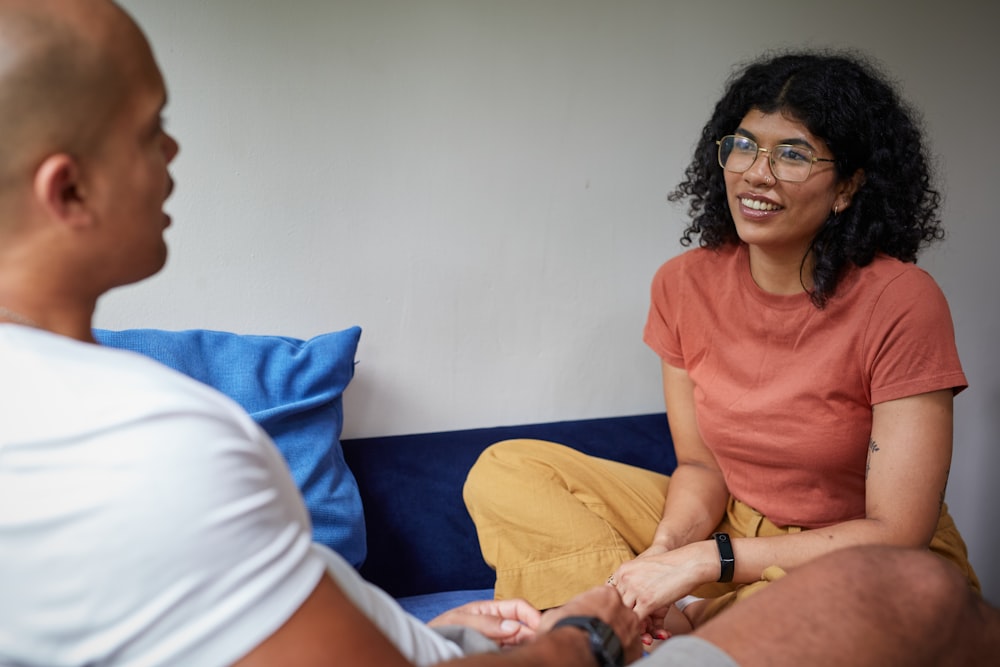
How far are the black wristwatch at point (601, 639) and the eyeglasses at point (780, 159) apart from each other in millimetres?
1047

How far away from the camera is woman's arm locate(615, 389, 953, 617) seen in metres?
1.62

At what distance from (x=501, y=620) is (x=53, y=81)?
89 cm

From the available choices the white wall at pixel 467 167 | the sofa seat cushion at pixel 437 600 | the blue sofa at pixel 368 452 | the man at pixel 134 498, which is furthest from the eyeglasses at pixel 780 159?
the sofa seat cushion at pixel 437 600

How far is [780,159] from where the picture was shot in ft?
5.80

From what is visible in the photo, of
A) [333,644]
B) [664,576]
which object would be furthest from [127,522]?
[664,576]

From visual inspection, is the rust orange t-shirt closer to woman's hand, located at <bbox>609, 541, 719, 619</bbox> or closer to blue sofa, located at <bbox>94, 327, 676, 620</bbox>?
woman's hand, located at <bbox>609, 541, 719, 619</bbox>

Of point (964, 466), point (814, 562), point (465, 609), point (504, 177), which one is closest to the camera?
point (814, 562)

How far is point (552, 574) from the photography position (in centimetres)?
187

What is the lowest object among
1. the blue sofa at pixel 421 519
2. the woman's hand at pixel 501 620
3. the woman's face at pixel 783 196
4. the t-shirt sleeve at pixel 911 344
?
the blue sofa at pixel 421 519

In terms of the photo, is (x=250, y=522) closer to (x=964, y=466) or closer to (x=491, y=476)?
(x=491, y=476)

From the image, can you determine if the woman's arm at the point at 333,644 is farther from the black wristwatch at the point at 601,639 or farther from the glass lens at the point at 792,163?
the glass lens at the point at 792,163

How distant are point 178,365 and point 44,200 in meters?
1.07

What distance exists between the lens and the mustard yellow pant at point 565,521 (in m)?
1.86

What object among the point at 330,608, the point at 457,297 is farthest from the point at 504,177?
the point at 330,608
